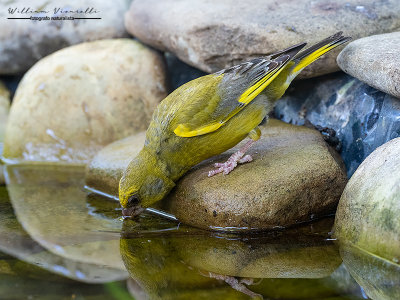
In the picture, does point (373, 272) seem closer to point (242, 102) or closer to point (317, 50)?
point (242, 102)

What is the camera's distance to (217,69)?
21.3ft

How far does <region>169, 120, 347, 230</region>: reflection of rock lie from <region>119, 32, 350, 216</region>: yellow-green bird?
0.14 meters

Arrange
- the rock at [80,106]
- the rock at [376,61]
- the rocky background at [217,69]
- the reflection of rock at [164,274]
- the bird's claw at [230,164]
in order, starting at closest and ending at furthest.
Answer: the reflection of rock at [164,274], the rocky background at [217,69], the rock at [376,61], the bird's claw at [230,164], the rock at [80,106]

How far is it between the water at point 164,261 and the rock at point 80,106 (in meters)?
1.67

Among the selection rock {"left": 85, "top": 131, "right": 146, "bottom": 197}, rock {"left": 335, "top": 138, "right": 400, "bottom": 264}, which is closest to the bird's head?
rock {"left": 85, "top": 131, "right": 146, "bottom": 197}

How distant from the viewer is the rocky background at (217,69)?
186 inches

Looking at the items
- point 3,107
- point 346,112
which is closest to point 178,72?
point 3,107

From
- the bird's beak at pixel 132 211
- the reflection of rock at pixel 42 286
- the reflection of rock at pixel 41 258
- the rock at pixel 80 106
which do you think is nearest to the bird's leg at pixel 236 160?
the bird's beak at pixel 132 211

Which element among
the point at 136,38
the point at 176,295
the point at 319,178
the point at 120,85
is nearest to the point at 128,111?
the point at 120,85

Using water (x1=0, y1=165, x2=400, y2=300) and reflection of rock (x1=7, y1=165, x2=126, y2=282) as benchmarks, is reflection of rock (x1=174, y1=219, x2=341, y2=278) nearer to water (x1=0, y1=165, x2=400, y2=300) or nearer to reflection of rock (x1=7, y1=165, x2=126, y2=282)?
water (x1=0, y1=165, x2=400, y2=300)

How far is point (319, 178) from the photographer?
4.92 metres

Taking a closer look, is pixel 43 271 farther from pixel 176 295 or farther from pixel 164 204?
pixel 164 204

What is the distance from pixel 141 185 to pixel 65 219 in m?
0.82

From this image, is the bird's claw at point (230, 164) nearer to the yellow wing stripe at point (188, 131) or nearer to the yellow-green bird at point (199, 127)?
the yellow-green bird at point (199, 127)
